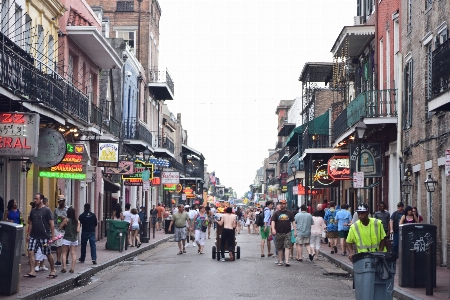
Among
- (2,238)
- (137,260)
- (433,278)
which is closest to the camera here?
(2,238)

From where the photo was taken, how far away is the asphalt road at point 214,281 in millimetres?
16266

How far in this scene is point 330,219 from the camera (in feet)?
98.9

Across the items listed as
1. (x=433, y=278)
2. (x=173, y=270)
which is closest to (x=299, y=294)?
(x=433, y=278)

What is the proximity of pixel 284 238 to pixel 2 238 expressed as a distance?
10.4m

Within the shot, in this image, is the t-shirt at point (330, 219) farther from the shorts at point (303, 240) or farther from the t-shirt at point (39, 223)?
the t-shirt at point (39, 223)

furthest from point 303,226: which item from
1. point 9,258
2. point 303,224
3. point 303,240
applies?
point 9,258

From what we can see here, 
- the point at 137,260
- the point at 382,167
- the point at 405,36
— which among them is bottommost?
the point at 137,260

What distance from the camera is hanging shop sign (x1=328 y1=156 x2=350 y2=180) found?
34938mm

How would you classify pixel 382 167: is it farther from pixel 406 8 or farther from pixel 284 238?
pixel 284 238

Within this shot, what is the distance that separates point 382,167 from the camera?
3112 centimetres

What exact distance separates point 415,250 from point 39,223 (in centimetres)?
747

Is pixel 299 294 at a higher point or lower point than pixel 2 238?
lower

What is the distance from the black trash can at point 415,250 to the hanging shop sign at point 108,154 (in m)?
17.0

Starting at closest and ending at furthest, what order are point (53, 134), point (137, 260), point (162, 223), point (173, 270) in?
point (53, 134) < point (173, 270) < point (137, 260) < point (162, 223)
